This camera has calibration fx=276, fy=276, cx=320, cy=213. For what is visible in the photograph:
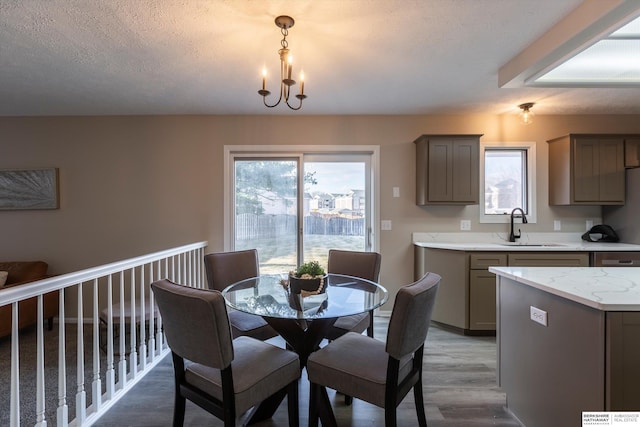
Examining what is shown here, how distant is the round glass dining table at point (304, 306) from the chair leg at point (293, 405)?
15 centimetres

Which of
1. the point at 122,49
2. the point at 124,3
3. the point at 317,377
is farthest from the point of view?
the point at 122,49

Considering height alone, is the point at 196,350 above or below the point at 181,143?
below

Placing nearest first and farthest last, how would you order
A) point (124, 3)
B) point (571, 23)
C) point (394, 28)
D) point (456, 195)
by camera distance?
point (124, 3), point (571, 23), point (394, 28), point (456, 195)

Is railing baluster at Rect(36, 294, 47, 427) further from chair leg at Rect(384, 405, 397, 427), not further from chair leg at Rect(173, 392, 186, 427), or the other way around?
chair leg at Rect(384, 405, 397, 427)

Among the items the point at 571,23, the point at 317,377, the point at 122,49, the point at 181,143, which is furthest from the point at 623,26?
the point at 181,143

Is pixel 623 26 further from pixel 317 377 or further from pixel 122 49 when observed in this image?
pixel 122 49

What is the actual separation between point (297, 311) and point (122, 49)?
7.36 ft

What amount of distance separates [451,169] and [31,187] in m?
4.91

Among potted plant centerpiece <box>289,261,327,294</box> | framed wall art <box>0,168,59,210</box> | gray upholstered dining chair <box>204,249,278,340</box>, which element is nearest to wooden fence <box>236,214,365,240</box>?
gray upholstered dining chair <box>204,249,278,340</box>

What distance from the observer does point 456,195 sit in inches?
123

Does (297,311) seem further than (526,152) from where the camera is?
No

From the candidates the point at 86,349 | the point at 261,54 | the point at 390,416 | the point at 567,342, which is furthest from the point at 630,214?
the point at 86,349

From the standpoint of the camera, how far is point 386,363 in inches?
55.2

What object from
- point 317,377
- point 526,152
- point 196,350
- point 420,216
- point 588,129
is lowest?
point 317,377
